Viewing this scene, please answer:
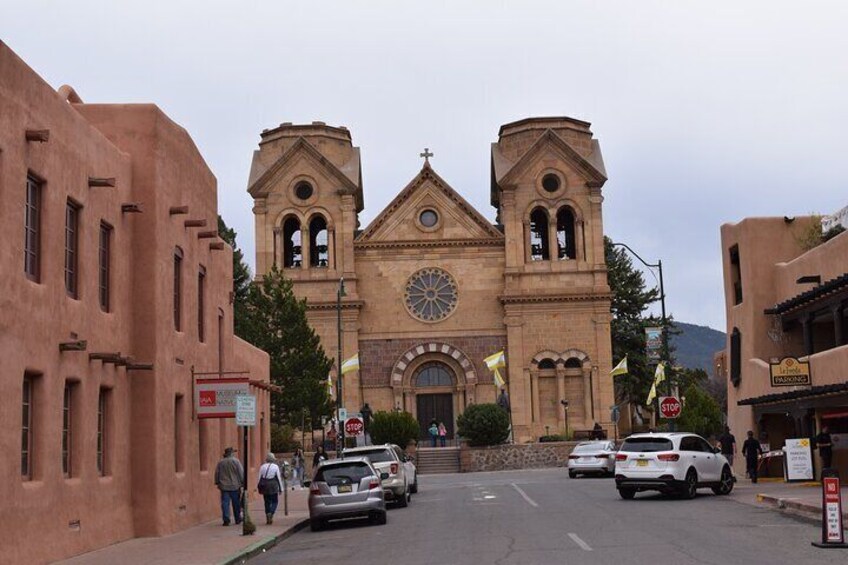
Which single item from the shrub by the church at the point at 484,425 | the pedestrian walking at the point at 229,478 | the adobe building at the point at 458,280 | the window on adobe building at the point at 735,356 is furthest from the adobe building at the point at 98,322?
the adobe building at the point at 458,280

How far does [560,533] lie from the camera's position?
19188 mm

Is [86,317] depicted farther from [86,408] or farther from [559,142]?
[559,142]

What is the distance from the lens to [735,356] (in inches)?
1512

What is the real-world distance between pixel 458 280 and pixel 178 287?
37514mm

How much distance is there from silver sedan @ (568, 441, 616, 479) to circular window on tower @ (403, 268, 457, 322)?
2061 cm

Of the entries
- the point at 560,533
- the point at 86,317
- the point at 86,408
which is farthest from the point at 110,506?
the point at 560,533

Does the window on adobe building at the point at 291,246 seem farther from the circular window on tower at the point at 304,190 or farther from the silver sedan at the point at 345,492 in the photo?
the silver sedan at the point at 345,492

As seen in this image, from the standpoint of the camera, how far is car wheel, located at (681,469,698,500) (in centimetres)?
2657

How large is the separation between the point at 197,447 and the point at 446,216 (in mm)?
37685

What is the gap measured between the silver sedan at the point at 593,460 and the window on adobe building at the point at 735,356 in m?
5.46

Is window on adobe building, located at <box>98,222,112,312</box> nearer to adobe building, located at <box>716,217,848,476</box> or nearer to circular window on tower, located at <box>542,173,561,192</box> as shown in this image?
adobe building, located at <box>716,217,848,476</box>

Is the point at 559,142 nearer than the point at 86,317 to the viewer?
No

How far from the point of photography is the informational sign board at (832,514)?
53.4 feet

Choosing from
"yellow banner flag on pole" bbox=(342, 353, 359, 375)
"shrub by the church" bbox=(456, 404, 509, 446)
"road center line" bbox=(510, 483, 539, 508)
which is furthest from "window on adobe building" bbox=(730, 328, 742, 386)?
"yellow banner flag on pole" bbox=(342, 353, 359, 375)
